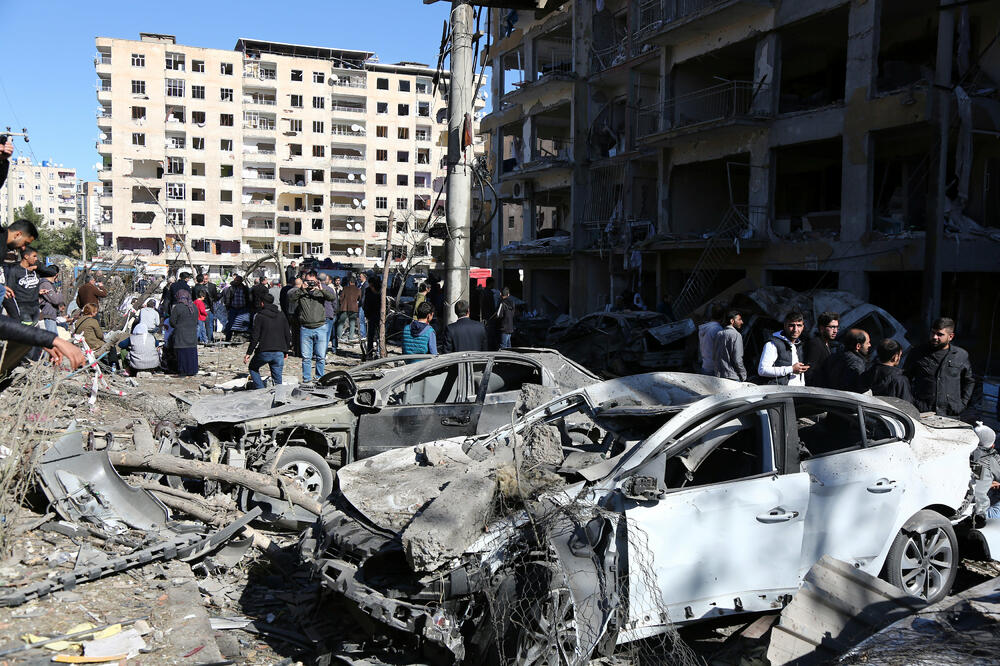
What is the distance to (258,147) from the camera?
78.6 m

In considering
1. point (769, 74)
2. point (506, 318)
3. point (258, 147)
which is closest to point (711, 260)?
point (769, 74)

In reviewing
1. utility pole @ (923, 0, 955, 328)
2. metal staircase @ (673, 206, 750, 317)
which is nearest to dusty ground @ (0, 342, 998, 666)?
utility pole @ (923, 0, 955, 328)

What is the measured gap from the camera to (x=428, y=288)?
2112 cm

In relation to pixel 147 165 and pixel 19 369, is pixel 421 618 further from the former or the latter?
pixel 147 165

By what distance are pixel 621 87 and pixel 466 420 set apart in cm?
2560

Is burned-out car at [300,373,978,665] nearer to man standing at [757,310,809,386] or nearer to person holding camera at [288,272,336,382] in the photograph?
man standing at [757,310,809,386]

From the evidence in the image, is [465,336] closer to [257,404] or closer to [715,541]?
[257,404]

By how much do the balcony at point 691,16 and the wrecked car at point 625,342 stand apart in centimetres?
980

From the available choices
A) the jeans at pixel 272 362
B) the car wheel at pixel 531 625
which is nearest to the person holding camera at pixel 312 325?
the jeans at pixel 272 362

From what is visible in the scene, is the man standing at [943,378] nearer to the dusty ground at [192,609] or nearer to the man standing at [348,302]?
the dusty ground at [192,609]

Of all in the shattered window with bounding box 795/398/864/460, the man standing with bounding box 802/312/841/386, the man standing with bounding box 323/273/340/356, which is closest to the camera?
the shattered window with bounding box 795/398/864/460

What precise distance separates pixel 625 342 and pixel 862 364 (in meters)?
8.90

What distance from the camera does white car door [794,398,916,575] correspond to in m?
4.73

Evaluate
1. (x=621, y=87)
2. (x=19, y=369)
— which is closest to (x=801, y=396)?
(x=19, y=369)
